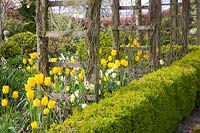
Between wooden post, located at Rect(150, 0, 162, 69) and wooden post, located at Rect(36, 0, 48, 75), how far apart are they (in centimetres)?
231

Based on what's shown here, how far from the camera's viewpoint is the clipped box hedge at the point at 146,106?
3.14m

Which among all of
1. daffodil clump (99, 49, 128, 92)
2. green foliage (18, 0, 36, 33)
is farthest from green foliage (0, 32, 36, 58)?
green foliage (18, 0, 36, 33)

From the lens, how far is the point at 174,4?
7.67 metres

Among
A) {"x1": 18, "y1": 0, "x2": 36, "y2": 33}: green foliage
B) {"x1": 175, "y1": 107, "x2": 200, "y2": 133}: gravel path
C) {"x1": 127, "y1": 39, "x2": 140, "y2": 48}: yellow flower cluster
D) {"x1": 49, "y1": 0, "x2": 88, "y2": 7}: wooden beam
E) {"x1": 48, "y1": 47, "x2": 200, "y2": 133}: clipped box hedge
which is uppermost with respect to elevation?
{"x1": 49, "y1": 0, "x2": 88, "y2": 7}: wooden beam

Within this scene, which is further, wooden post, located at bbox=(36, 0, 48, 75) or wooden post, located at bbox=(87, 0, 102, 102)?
wooden post, located at bbox=(36, 0, 48, 75)

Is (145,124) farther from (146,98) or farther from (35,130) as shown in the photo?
(35,130)

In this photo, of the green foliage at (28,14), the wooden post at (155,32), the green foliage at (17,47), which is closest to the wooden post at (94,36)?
the wooden post at (155,32)

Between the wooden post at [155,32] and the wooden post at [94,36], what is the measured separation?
2271 mm

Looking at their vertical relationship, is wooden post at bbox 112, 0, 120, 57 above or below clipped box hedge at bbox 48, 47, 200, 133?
above

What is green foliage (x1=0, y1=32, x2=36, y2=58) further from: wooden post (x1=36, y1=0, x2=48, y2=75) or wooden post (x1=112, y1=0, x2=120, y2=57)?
wooden post (x1=36, y1=0, x2=48, y2=75)

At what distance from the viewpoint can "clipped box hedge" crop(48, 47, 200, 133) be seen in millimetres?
3137

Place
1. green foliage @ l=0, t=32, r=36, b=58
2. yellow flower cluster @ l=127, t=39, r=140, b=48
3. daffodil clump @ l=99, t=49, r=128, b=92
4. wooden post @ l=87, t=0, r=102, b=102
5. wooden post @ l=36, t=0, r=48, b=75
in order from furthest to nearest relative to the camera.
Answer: green foliage @ l=0, t=32, r=36, b=58, yellow flower cluster @ l=127, t=39, r=140, b=48, daffodil clump @ l=99, t=49, r=128, b=92, wooden post @ l=36, t=0, r=48, b=75, wooden post @ l=87, t=0, r=102, b=102

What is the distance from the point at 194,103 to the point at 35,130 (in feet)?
10.8

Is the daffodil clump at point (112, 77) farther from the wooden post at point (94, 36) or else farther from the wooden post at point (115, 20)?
the wooden post at point (115, 20)
